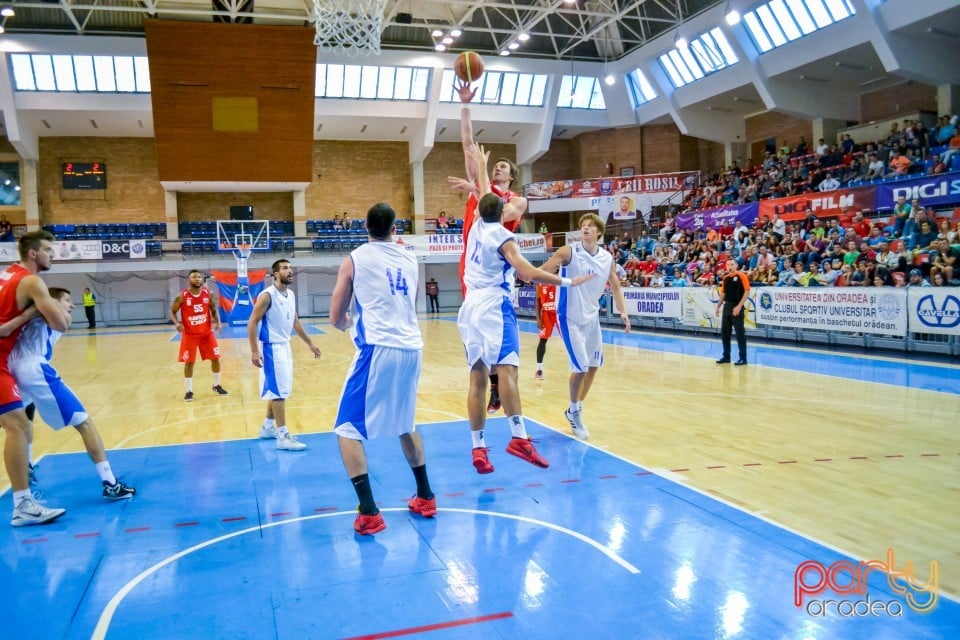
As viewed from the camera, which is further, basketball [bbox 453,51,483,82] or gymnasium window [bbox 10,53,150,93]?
gymnasium window [bbox 10,53,150,93]

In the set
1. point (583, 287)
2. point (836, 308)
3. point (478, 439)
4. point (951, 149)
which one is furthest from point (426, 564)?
point (951, 149)

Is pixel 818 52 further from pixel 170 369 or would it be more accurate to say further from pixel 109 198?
pixel 109 198

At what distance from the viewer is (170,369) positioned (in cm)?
1300

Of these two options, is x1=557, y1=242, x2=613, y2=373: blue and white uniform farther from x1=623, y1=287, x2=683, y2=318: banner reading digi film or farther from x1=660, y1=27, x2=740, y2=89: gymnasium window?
x1=660, y1=27, x2=740, y2=89: gymnasium window

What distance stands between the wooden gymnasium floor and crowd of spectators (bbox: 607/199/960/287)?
4.06 m

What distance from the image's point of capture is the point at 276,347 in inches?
251

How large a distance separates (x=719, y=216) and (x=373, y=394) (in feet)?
68.4

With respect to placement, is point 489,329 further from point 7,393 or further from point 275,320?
point 7,393

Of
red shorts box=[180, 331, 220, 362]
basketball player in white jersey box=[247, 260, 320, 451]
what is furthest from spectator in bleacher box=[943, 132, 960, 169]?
red shorts box=[180, 331, 220, 362]

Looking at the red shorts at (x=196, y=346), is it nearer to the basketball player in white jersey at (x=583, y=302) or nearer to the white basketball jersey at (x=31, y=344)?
the white basketball jersey at (x=31, y=344)

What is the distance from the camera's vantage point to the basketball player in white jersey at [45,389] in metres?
4.47

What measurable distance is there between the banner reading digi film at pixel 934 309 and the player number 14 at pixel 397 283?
403 inches

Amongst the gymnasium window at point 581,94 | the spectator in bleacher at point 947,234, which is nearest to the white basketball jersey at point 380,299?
the spectator in bleacher at point 947,234

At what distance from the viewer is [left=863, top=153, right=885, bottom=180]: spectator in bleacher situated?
18.5m
